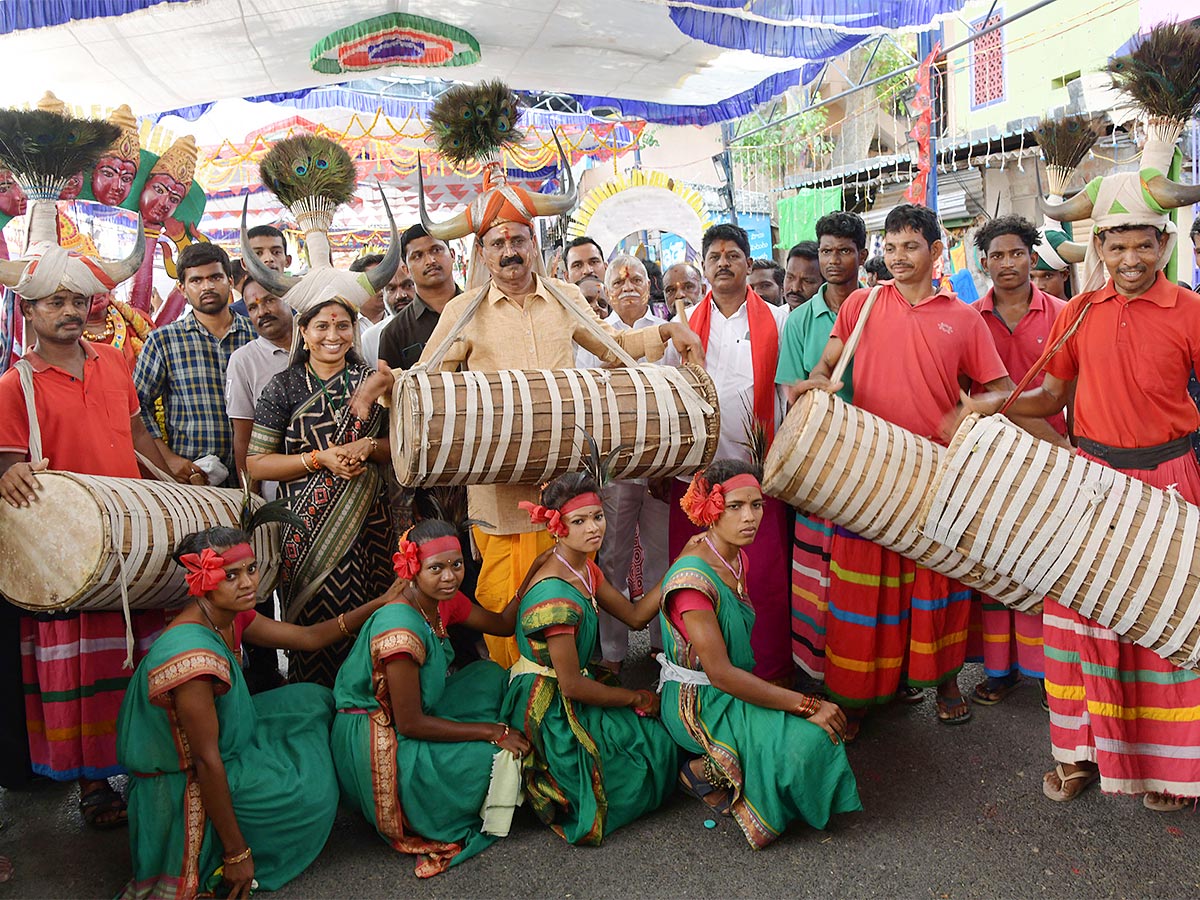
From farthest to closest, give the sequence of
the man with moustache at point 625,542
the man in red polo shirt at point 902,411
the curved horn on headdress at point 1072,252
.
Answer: the man with moustache at point 625,542 < the curved horn on headdress at point 1072,252 < the man in red polo shirt at point 902,411

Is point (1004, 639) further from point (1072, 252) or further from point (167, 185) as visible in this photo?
point (167, 185)

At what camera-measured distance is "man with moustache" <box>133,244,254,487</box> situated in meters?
3.62

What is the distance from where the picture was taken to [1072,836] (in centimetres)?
268

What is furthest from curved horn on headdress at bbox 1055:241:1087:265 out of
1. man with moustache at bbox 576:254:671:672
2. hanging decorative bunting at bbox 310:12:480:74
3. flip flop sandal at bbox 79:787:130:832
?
hanging decorative bunting at bbox 310:12:480:74

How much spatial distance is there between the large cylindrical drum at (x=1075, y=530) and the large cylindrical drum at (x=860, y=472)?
9 cm

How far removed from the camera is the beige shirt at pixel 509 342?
3.13 meters

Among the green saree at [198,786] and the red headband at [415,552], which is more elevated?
the red headband at [415,552]

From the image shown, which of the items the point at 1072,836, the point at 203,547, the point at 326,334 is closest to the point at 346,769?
the point at 203,547

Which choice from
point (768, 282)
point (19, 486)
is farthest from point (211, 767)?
point (768, 282)

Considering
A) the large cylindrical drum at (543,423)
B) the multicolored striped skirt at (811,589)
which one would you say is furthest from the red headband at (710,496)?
the multicolored striped skirt at (811,589)

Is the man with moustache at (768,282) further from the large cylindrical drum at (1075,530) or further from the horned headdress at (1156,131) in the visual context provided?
the large cylindrical drum at (1075,530)

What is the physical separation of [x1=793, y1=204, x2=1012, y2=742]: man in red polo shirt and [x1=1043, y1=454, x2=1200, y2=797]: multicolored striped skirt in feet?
1.72

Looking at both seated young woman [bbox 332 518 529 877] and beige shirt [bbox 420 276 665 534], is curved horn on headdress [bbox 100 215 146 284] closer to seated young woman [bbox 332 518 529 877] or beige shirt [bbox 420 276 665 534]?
beige shirt [bbox 420 276 665 534]

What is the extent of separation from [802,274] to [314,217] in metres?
2.52
